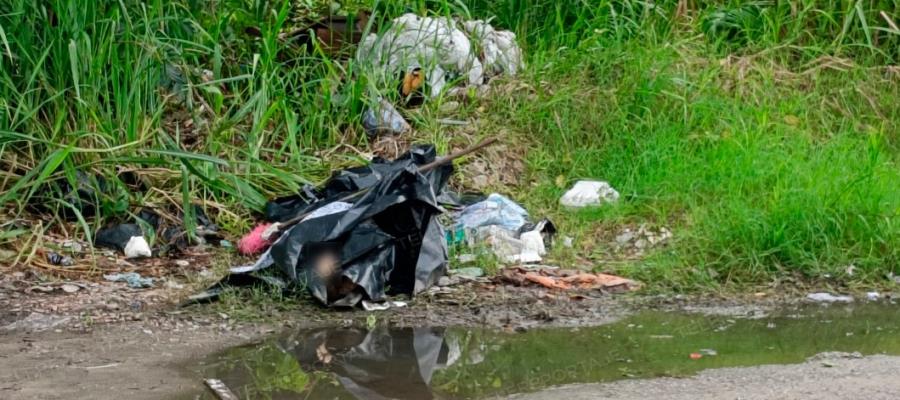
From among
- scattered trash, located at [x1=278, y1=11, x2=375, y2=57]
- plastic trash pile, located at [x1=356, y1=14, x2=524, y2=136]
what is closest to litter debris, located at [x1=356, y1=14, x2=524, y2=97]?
plastic trash pile, located at [x1=356, y1=14, x2=524, y2=136]

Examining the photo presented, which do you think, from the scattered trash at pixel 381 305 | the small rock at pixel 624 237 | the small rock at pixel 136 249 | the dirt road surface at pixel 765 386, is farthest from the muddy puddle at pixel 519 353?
the small rock at pixel 136 249

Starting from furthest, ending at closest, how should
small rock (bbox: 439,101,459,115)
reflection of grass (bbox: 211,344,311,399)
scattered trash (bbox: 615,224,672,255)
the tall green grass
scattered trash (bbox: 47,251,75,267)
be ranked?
small rock (bbox: 439,101,459,115) → scattered trash (bbox: 615,224,672,255) → the tall green grass → scattered trash (bbox: 47,251,75,267) → reflection of grass (bbox: 211,344,311,399)

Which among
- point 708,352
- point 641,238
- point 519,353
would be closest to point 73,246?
point 519,353

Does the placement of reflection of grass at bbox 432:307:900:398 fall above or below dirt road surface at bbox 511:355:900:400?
below

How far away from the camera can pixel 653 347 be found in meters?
4.66

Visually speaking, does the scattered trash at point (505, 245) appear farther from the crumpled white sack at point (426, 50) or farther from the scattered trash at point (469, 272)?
the crumpled white sack at point (426, 50)

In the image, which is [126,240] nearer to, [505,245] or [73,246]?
[73,246]

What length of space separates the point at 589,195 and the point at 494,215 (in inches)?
26.3

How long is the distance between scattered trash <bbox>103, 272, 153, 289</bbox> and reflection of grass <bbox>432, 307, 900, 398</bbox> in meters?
1.57

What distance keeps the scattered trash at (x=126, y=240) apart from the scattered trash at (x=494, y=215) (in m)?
1.50

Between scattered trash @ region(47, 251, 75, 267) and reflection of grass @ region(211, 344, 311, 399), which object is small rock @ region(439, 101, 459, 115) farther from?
reflection of grass @ region(211, 344, 311, 399)

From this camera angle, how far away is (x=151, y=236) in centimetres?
574

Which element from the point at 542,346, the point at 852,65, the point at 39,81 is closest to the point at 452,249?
the point at 542,346

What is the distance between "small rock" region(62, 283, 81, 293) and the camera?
5.18 metres
